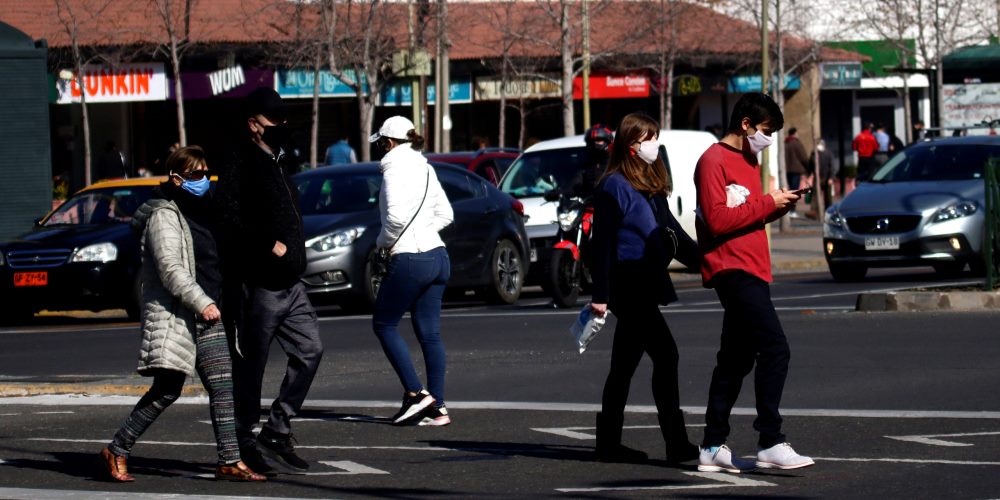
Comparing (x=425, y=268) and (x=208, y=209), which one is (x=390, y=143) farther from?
(x=208, y=209)

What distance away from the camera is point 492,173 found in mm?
22859

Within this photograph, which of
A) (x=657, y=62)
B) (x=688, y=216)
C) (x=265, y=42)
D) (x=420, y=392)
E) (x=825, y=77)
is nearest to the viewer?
(x=420, y=392)

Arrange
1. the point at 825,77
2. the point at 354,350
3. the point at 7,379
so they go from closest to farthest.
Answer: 1. the point at 7,379
2. the point at 354,350
3. the point at 825,77

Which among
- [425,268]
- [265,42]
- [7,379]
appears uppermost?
[265,42]

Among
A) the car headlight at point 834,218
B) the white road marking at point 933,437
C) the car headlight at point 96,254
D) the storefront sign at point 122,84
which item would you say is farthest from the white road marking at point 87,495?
the storefront sign at point 122,84

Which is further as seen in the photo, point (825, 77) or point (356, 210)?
point (825, 77)

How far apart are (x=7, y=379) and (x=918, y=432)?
691 centimetres

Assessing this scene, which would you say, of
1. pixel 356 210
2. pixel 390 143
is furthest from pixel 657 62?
pixel 390 143

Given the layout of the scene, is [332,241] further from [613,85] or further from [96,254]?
[613,85]

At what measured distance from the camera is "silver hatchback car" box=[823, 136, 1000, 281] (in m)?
19.5

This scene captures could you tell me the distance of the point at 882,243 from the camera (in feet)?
65.1

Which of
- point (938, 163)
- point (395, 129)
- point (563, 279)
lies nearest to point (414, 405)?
point (395, 129)

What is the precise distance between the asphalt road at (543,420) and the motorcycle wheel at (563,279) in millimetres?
1515

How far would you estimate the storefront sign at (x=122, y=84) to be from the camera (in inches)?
1367
